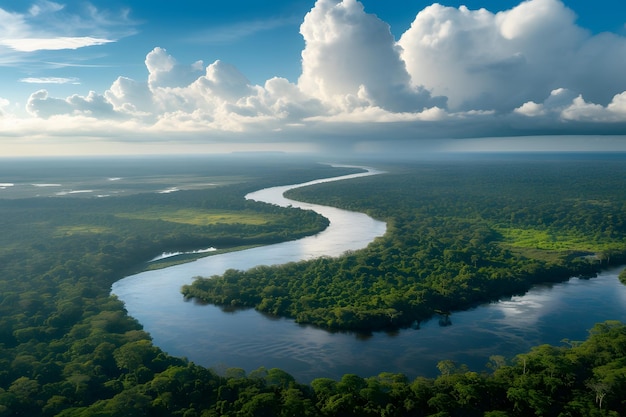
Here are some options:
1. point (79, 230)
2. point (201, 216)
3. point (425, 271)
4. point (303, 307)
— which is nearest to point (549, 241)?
point (425, 271)

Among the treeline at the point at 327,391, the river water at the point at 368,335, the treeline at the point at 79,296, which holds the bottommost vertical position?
the river water at the point at 368,335

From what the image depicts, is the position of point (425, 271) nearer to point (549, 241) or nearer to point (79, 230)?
point (549, 241)

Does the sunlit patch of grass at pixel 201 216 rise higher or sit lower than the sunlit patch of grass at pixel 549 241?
higher

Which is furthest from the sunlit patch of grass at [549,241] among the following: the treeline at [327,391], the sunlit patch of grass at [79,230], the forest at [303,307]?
the sunlit patch of grass at [79,230]

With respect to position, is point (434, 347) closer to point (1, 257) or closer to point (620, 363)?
point (620, 363)

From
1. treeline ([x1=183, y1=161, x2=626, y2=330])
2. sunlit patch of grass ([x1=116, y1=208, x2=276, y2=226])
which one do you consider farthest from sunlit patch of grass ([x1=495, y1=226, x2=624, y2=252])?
sunlit patch of grass ([x1=116, y1=208, x2=276, y2=226])

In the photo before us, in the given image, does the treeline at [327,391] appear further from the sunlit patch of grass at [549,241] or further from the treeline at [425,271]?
the sunlit patch of grass at [549,241]

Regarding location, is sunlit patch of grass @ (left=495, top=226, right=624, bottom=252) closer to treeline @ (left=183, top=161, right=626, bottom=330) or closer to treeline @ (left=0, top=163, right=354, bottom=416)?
treeline @ (left=183, top=161, right=626, bottom=330)
